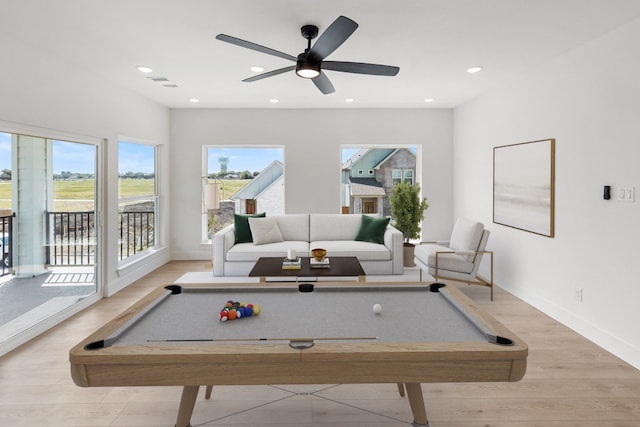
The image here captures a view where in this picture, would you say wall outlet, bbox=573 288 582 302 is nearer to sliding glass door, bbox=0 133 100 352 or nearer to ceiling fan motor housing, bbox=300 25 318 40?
ceiling fan motor housing, bbox=300 25 318 40

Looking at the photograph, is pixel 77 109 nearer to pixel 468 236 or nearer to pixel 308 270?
pixel 308 270

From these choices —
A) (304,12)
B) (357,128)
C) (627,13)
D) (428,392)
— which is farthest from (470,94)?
(428,392)

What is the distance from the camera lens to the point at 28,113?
3293mm

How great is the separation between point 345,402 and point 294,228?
11.3ft

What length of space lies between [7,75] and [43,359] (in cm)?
232

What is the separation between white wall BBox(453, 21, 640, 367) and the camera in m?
2.93

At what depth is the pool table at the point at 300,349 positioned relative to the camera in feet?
4.38

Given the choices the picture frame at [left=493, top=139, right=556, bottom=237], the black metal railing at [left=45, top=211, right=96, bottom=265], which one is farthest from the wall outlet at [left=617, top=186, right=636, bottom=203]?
the black metal railing at [left=45, top=211, right=96, bottom=265]

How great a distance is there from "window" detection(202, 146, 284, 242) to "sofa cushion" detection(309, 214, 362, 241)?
120cm

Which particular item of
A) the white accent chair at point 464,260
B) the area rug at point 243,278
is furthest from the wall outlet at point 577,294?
the area rug at point 243,278

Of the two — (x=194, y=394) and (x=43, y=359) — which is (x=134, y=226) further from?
(x=194, y=394)

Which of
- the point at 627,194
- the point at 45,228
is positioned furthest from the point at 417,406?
the point at 45,228

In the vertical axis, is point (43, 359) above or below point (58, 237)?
below

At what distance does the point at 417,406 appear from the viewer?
1.84 meters
